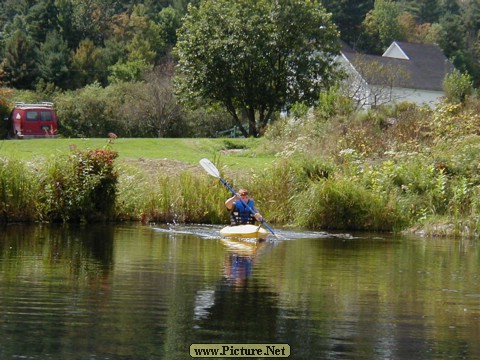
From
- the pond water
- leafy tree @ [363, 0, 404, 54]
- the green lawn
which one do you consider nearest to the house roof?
leafy tree @ [363, 0, 404, 54]

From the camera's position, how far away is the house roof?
6581 centimetres

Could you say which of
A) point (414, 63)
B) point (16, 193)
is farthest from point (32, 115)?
point (414, 63)

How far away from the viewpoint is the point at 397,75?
6369 cm

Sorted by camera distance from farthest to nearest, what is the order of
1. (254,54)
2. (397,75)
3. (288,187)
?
1. (397,75)
2. (254,54)
3. (288,187)

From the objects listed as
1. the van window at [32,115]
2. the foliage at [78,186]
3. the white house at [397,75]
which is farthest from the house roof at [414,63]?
the foliage at [78,186]

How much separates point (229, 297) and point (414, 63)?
210 feet

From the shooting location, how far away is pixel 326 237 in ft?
86.9

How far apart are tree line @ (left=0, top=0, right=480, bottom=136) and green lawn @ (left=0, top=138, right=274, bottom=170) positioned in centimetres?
657

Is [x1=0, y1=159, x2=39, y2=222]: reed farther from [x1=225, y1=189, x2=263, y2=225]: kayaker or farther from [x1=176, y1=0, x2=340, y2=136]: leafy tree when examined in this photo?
[x1=176, y1=0, x2=340, y2=136]: leafy tree

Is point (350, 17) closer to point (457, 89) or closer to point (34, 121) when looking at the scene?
point (457, 89)

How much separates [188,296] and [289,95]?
3561cm

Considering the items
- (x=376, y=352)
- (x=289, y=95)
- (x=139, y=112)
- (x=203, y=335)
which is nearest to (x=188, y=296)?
(x=203, y=335)

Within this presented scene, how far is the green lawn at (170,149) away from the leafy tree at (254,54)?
20.7 feet

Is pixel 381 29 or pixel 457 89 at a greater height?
pixel 381 29
